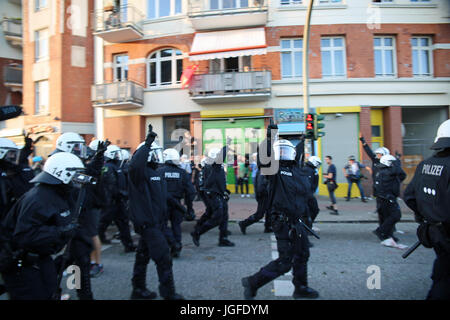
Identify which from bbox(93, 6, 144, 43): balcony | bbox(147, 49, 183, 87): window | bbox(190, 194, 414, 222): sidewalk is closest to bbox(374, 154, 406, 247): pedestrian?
bbox(190, 194, 414, 222): sidewalk

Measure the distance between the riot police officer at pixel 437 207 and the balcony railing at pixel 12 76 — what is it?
70.9 feet

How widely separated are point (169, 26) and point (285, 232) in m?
13.8

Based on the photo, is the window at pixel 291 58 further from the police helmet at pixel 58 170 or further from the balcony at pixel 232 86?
the police helmet at pixel 58 170

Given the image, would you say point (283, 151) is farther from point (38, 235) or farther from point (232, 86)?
point (232, 86)

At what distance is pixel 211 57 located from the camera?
12852mm

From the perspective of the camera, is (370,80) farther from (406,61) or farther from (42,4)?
(42,4)

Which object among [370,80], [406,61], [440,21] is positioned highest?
[440,21]

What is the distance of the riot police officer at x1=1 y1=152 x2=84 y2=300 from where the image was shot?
222 centimetres

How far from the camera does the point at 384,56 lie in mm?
13180

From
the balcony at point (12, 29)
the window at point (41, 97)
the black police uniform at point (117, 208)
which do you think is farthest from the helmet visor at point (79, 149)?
the balcony at point (12, 29)

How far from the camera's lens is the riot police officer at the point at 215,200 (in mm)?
5793

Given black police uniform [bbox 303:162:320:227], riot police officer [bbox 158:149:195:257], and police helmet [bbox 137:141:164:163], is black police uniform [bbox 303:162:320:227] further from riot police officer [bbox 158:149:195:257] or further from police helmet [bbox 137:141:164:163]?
police helmet [bbox 137:141:164:163]
